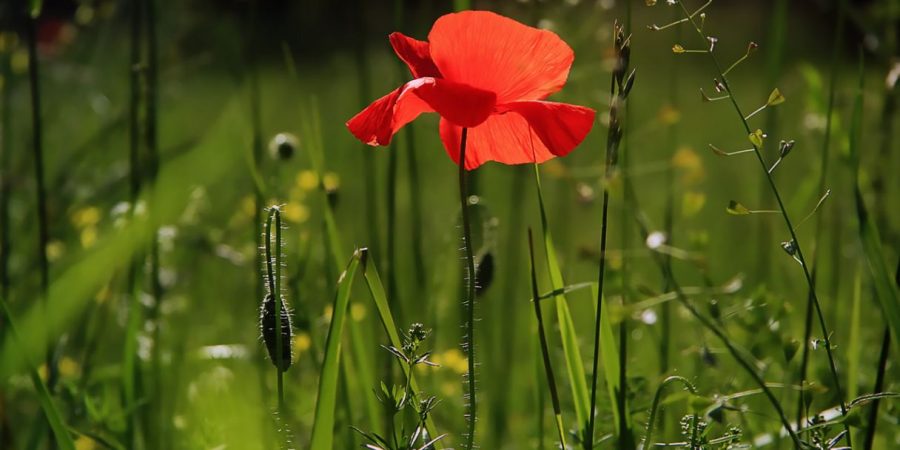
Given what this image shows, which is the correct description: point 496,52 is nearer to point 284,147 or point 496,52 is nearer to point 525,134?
point 525,134

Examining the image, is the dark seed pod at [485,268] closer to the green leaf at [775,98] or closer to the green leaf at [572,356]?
the green leaf at [572,356]

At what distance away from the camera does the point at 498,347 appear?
1.81 metres

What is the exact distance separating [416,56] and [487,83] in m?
0.08

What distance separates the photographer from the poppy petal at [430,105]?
30.3 inches

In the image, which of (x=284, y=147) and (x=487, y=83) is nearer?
(x=487, y=83)

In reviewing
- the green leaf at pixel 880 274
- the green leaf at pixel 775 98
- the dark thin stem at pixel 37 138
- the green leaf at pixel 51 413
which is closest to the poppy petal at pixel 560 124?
the green leaf at pixel 775 98

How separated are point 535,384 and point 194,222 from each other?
76cm

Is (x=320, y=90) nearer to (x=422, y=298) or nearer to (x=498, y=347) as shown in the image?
(x=498, y=347)

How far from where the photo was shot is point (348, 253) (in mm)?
2951

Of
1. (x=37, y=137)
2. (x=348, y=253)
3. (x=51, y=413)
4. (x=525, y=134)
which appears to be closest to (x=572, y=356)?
(x=525, y=134)

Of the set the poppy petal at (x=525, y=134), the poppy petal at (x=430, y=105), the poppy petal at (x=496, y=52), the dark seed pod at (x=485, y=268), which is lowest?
the dark seed pod at (x=485, y=268)

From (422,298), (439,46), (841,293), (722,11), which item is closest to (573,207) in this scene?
(841,293)

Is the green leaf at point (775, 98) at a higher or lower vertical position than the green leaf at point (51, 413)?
higher

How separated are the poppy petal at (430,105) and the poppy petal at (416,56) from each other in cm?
4
